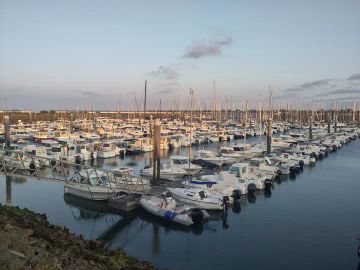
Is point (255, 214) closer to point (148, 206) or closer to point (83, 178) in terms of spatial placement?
point (148, 206)

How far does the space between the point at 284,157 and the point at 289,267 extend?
1073 inches

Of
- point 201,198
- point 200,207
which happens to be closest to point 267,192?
point 201,198

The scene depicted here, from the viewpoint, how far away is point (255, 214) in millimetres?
24766

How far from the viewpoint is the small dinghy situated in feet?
70.6

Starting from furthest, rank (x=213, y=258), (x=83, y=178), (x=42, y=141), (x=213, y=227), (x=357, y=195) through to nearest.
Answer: (x=42, y=141), (x=357, y=195), (x=83, y=178), (x=213, y=227), (x=213, y=258)

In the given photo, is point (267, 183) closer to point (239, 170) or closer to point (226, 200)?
point (239, 170)

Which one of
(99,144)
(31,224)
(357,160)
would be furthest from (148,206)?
(357,160)

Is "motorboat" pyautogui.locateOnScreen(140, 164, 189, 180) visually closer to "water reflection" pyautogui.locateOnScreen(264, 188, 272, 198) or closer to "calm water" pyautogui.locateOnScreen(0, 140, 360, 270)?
"calm water" pyautogui.locateOnScreen(0, 140, 360, 270)

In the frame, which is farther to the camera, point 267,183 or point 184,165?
point 184,165

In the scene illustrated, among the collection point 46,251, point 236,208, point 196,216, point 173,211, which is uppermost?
point 46,251

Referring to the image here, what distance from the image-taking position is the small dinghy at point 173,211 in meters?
21.5

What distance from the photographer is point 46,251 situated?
1159 centimetres

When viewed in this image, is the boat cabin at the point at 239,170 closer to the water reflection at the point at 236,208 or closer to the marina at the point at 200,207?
the marina at the point at 200,207

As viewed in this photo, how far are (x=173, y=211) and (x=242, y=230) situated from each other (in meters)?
4.21
